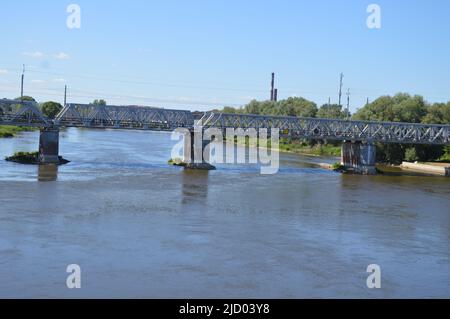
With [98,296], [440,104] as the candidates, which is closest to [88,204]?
[98,296]

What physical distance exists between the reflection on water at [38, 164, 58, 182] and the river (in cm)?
28

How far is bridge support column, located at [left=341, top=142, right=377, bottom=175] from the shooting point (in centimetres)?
7800

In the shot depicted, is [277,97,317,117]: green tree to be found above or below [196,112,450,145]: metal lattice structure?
above

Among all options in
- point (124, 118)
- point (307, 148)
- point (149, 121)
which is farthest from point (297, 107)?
point (124, 118)

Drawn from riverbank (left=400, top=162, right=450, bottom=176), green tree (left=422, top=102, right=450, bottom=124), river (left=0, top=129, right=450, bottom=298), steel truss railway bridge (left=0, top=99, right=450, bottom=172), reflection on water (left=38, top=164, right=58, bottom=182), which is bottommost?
river (left=0, top=129, right=450, bottom=298)

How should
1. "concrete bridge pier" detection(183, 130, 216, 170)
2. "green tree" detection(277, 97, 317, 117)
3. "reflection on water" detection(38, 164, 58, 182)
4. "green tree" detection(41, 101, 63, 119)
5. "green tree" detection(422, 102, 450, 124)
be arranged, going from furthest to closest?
"green tree" detection(41, 101, 63, 119), "green tree" detection(277, 97, 317, 117), "green tree" detection(422, 102, 450, 124), "concrete bridge pier" detection(183, 130, 216, 170), "reflection on water" detection(38, 164, 58, 182)

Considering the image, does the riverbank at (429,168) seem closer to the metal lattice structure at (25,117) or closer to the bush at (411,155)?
the bush at (411,155)

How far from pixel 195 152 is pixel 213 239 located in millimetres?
42411

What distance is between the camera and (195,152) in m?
71.8

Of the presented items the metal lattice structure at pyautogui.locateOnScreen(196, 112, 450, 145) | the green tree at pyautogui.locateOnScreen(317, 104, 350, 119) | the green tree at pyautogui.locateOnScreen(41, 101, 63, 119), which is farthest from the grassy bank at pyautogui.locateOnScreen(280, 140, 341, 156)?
the green tree at pyautogui.locateOnScreen(41, 101, 63, 119)

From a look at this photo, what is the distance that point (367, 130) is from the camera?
87.4m

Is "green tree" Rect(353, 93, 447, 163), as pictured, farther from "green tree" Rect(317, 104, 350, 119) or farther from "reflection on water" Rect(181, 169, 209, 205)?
"reflection on water" Rect(181, 169, 209, 205)

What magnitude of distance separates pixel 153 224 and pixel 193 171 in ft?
114
